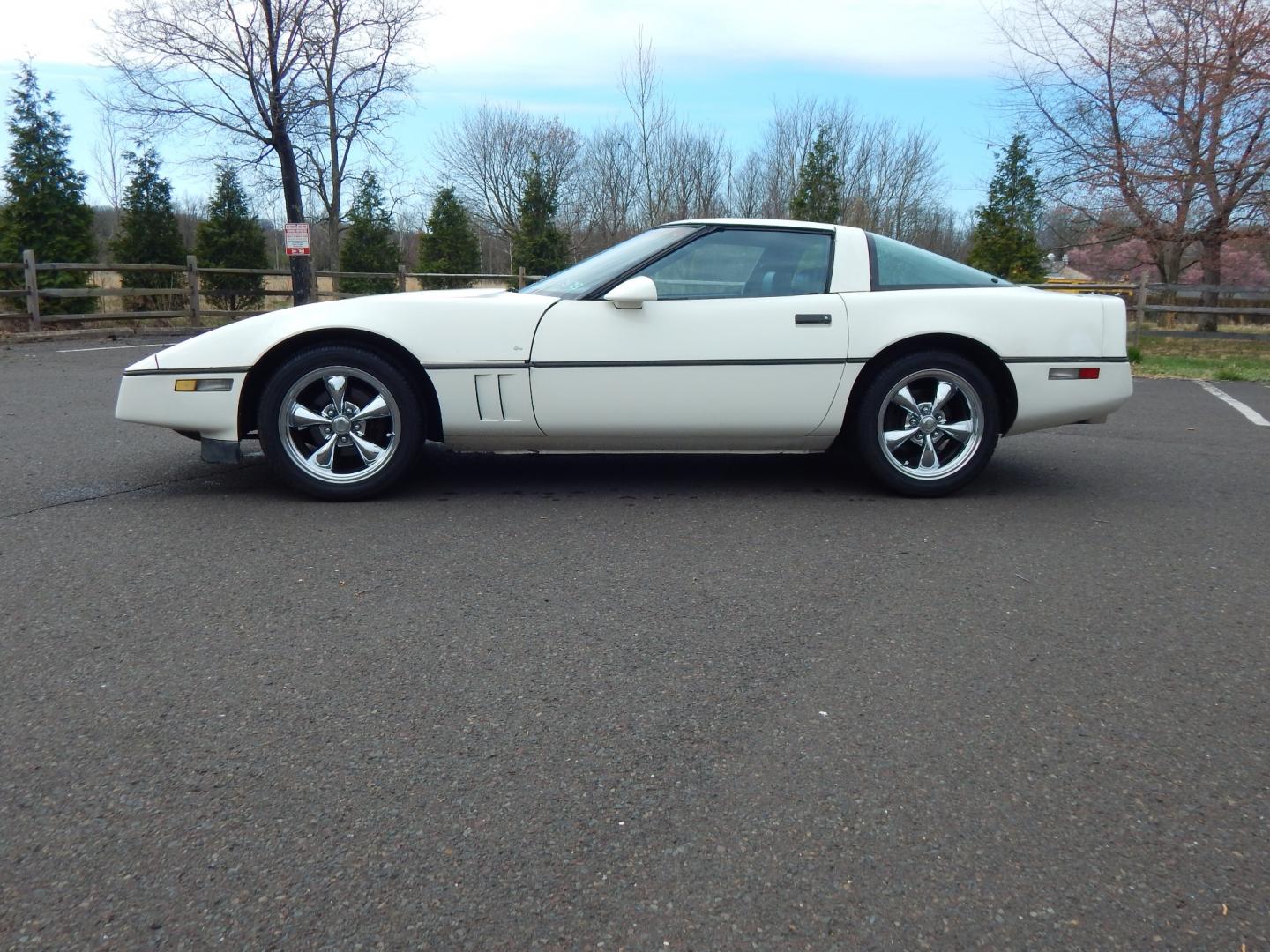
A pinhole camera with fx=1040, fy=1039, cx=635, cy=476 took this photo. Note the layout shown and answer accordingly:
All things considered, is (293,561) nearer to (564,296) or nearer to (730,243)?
(564,296)

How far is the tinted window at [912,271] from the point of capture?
16.4ft

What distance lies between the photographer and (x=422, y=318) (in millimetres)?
4680

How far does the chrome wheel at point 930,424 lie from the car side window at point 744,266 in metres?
0.64

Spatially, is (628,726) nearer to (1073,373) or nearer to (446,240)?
(1073,373)

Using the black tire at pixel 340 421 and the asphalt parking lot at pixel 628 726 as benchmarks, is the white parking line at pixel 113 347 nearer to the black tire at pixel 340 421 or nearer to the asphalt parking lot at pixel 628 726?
the asphalt parking lot at pixel 628 726

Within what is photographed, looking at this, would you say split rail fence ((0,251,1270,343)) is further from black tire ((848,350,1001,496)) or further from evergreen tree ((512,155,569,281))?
evergreen tree ((512,155,569,281))

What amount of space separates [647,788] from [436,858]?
1.59 feet

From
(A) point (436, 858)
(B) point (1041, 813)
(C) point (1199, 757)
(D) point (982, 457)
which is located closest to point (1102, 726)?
(C) point (1199, 757)

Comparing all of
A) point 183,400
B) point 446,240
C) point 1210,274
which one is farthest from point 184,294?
point 1210,274

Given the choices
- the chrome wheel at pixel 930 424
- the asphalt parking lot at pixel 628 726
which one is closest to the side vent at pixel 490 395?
the asphalt parking lot at pixel 628 726

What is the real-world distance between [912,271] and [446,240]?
3036 centimetres

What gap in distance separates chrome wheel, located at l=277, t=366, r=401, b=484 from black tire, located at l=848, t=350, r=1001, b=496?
2.20m

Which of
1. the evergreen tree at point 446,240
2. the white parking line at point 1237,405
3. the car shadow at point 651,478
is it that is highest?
the evergreen tree at point 446,240

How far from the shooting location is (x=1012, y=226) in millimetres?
25453
